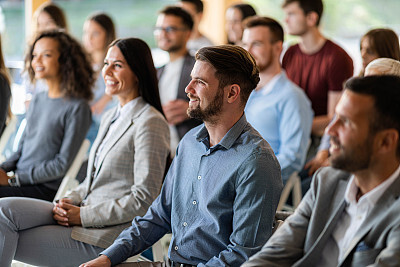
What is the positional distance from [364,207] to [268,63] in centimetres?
217

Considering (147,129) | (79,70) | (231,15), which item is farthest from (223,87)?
(231,15)

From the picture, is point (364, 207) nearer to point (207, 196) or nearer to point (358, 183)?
point (358, 183)

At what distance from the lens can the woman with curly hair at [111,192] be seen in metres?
2.39

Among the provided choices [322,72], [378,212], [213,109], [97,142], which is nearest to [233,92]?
[213,109]

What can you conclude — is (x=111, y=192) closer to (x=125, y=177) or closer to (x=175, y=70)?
(x=125, y=177)

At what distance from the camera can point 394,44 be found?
285cm

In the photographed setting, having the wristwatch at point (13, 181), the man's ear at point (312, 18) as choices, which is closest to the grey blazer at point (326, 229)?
the wristwatch at point (13, 181)

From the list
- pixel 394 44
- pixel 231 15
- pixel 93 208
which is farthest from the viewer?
pixel 231 15

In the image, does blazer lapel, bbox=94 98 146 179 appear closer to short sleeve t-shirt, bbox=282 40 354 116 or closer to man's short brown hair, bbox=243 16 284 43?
man's short brown hair, bbox=243 16 284 43

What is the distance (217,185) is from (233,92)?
1.15ft

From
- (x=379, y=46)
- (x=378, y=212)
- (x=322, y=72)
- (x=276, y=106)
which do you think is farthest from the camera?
(x=322, y=72)

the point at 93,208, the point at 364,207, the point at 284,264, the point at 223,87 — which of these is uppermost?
the point at 223,87

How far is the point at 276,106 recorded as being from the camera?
340 cm

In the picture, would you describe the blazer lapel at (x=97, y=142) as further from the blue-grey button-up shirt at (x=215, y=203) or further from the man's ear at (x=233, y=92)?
the man's ear at (x=233, y=92)
